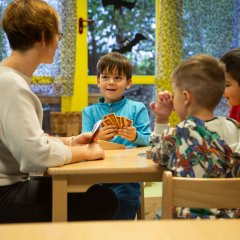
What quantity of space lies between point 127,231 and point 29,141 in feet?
2.73

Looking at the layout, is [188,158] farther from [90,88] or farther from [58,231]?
[90,88]

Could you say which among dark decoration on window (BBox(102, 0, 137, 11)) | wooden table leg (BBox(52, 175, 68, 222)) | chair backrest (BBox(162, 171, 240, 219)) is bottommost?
wooden table leg (BBox(52, 175, 68, 222))

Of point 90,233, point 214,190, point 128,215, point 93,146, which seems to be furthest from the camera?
point 128,215

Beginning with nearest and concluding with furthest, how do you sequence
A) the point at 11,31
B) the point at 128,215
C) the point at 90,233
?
1. the point at 90,233
2. the point at 11,31
3. the point at 128,215

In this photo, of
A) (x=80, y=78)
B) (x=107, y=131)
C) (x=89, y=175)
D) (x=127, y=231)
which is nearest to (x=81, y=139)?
(x=107, y=131)

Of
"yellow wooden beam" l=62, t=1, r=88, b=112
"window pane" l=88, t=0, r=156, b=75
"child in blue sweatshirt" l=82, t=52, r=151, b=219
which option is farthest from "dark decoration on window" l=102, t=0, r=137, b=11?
"child in blue sweatshirt" l=82, t=52, r=151, b=219

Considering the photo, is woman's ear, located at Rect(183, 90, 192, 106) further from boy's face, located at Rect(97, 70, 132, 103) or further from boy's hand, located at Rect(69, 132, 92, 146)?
boy's face, located at Rect(97, 70, 132, 103)

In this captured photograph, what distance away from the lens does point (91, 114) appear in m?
2.72

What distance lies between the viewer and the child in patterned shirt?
1.57m

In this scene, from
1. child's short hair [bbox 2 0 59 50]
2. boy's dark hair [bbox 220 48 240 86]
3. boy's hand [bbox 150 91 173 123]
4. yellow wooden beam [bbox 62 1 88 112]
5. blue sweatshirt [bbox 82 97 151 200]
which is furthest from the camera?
yellow wooden beam [bbox 62 1 88 112]

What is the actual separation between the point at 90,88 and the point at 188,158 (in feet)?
10.4

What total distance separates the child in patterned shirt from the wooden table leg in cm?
40

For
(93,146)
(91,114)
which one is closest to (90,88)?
(91,114)

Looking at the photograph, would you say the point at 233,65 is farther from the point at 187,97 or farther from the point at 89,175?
the point at 89,175
